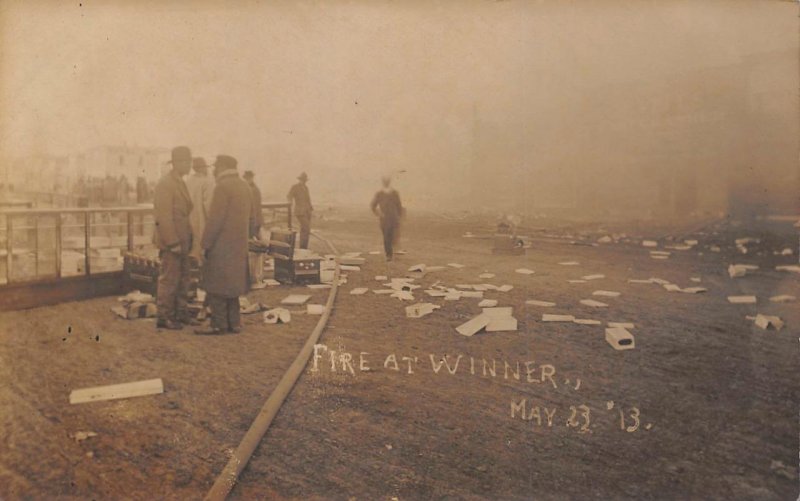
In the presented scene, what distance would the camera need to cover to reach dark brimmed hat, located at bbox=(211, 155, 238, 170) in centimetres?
396

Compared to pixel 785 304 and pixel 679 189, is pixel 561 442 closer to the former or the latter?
pixel 785 304

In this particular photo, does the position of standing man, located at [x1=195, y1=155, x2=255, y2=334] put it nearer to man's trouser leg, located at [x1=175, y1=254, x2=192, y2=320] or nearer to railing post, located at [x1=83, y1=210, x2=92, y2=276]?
man's trouser leg, located at [x1=175, y1=254, x2=192, y2=320]

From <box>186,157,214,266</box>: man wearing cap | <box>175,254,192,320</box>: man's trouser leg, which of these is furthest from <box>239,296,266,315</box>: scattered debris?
<box>186,157,214,266</box>: man wearing cap

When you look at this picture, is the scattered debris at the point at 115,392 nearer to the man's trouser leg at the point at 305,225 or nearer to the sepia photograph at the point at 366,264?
the sepia photograph at the point at 366,264

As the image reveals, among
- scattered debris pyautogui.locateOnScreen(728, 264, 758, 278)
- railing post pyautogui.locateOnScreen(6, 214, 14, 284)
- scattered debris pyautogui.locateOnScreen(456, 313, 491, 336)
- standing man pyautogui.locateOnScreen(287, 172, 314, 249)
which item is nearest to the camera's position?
railing post pyautogui.locateOnScreen(6, 214, 14, 284)

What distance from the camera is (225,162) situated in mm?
3971

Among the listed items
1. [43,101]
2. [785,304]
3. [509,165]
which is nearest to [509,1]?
[509,165]

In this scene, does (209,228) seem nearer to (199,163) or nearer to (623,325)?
(199,163)

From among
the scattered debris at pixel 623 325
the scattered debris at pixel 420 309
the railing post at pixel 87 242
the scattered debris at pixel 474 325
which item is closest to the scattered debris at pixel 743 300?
the scattered debris at pixel 623 325

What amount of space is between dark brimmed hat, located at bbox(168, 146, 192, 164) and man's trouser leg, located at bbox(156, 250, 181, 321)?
0.80 metres

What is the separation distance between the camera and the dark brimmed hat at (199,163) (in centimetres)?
392

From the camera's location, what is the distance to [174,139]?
12.5 feet

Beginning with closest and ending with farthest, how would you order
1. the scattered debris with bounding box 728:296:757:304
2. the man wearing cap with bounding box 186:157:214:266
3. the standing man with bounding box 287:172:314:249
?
the man wearing cap with bounding box 186:157:214:266
the standing man with bounding box 287:172:314:249
the scattered debris with bounding box 728:296:757:304

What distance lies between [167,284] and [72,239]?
1.15 m
